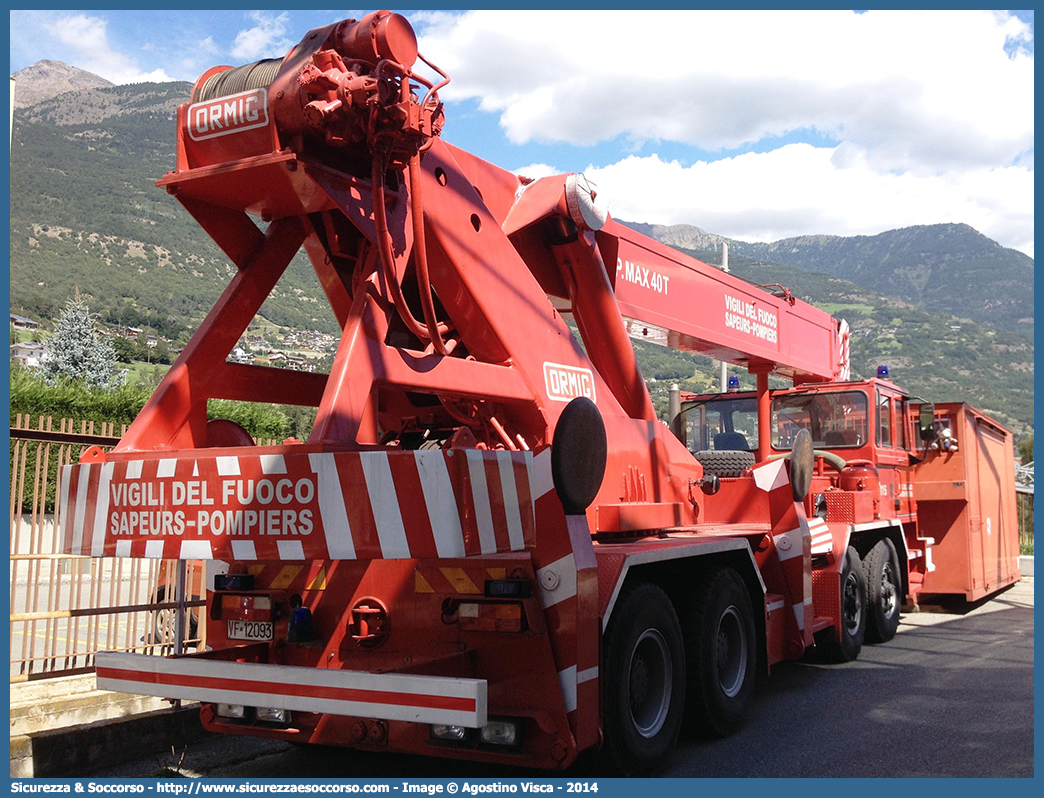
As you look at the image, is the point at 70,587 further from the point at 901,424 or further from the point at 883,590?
the point at 901,424

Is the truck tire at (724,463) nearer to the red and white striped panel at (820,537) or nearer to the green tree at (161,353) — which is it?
the red and white striped panel at (820,537)

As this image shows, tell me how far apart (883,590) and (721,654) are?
4218mm

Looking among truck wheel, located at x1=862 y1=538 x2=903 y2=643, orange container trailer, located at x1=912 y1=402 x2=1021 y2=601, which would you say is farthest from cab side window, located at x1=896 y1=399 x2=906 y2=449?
truck wheel, located at x1=862 y1=538 x2=903 y2=643

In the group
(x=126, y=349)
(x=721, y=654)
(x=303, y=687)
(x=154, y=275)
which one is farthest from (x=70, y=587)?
(x=154, y=275)

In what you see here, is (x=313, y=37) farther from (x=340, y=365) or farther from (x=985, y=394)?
(x=985, y=394)

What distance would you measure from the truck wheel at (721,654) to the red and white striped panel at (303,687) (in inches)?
87.3

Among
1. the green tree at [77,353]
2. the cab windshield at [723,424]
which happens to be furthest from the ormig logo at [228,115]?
the green tree at [77,353]

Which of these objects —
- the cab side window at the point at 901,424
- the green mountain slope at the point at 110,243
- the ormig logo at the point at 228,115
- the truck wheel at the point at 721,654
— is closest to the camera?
the ormig logo at the point at 228,115

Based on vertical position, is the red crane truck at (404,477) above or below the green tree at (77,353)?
below

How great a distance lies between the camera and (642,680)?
5.00 metres

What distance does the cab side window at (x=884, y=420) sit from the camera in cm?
974

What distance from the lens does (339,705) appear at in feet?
12.6

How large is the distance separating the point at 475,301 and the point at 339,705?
2.09 m

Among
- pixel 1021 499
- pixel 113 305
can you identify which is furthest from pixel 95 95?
pixel 1021 499
